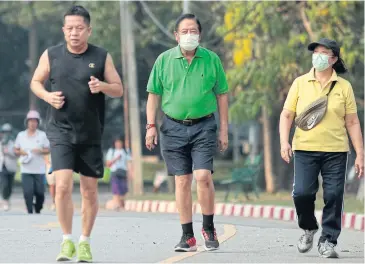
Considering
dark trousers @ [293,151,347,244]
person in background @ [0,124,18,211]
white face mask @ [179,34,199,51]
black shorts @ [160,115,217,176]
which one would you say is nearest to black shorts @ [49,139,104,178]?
black shorts @ [160,115,217,176]

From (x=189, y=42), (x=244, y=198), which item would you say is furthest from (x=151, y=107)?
(x=244, y=198)

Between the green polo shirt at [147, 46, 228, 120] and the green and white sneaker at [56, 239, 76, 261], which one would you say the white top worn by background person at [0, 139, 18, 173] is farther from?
the green and white sneaker at [56, 239, 76, 261]

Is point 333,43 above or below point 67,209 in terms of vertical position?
above

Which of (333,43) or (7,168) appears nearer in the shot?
(333,43)

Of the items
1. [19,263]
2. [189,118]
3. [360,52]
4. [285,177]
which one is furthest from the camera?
[285,177]

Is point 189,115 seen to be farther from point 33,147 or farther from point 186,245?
point 33,147

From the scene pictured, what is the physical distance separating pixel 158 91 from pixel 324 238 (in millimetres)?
1960

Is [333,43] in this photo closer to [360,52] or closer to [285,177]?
[360,52]

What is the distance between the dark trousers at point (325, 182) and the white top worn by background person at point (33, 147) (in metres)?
9.41

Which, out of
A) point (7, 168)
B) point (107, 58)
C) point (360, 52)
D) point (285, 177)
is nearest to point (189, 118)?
point (107, 58)

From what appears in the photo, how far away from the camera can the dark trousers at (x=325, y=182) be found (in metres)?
11.7

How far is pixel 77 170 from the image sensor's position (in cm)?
1062

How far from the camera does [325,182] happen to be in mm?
11812

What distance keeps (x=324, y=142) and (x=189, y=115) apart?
3.99 ft
